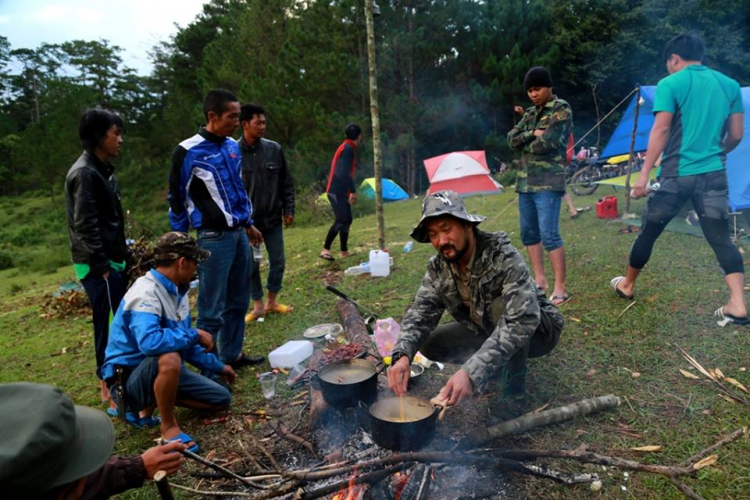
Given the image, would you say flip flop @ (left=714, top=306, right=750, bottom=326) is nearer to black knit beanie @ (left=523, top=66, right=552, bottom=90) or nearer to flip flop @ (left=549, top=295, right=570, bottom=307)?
flip flop @ (left=549, top=295, right=570, bottom=307)

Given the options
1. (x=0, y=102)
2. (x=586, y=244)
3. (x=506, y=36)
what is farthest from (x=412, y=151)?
(x=0, y=102)

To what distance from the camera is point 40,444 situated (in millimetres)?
1375

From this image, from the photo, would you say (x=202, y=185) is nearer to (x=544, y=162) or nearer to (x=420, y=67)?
(x=544, y=162)

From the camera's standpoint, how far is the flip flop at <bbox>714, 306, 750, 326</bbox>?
3.78m

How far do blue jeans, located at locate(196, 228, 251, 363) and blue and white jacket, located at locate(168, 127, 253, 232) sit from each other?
0.13 m

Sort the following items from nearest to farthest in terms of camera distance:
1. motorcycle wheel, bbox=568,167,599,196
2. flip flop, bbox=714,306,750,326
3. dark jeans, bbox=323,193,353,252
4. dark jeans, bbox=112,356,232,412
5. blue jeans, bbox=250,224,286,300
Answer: dark jeans, bbox=112,356,232,412
flip flop, bbox=714,306,750,326
blue jeans, bbox=250,224,286,300
dark jeans, bbox=323,193,353,252
motorcycle wheel, bbox=568,167,599,196

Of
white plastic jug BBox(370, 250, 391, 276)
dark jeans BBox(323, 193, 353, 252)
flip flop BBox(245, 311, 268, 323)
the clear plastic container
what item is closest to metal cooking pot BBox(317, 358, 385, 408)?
flip flop BBox(245, 311, 268, 323)

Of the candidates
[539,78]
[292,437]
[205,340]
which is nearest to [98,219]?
[205,340]

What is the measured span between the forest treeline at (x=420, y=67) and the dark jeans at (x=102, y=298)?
1358cm

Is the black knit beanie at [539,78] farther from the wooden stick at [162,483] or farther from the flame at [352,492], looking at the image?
the wooden stick at [162,483]

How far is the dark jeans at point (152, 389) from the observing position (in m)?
2.99

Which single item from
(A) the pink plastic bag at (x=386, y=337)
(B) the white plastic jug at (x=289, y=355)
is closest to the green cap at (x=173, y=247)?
(B) the white plastic jug at (x=289, y=355)

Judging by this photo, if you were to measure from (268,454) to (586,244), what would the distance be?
6.16m

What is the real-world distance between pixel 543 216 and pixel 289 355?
2.91 metres
